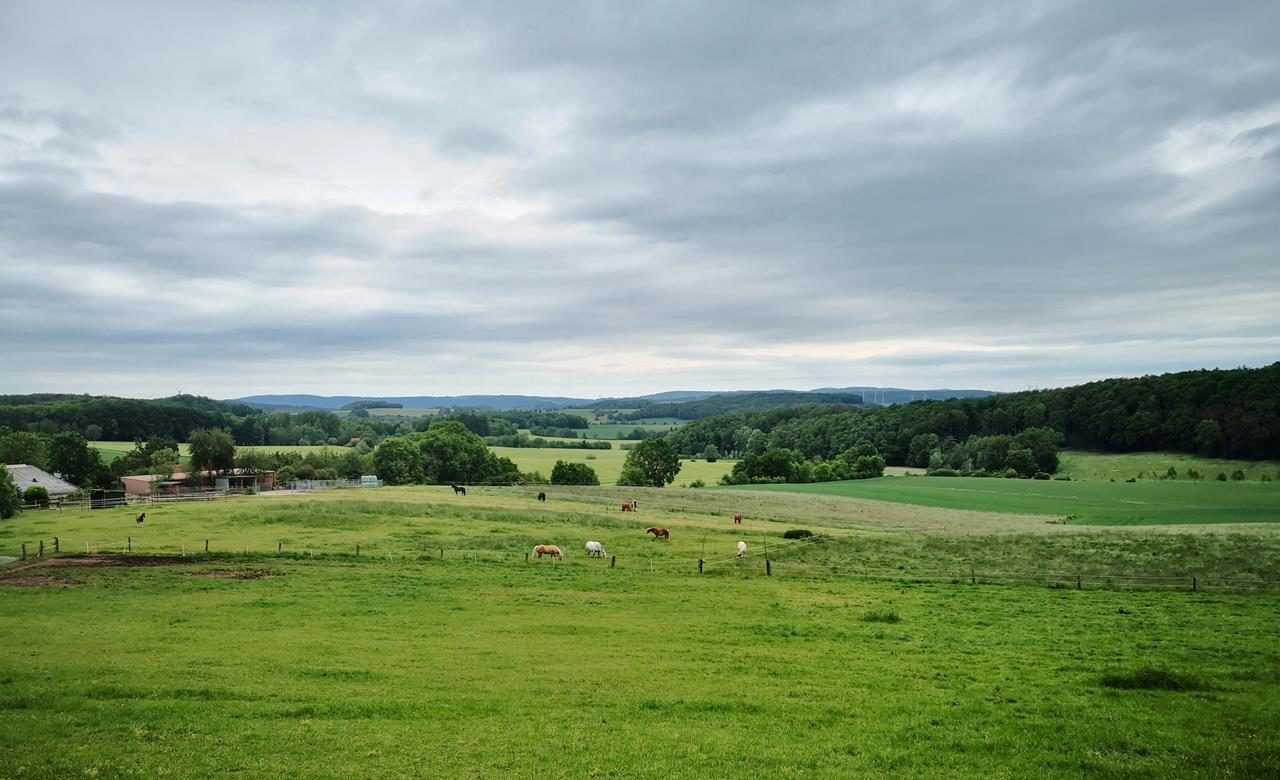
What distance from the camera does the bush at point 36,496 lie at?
67.6 meters

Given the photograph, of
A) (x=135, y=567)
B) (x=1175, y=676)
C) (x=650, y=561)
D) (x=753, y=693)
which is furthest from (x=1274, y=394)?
(x=135, y=567)

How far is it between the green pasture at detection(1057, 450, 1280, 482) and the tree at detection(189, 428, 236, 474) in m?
126

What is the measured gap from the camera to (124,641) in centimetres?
2170

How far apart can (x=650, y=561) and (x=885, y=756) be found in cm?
2942

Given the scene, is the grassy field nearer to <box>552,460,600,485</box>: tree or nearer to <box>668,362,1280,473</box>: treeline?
<box>552,460,600,485</box>: tree

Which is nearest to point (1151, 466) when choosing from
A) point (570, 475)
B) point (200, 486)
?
point (570, 475)

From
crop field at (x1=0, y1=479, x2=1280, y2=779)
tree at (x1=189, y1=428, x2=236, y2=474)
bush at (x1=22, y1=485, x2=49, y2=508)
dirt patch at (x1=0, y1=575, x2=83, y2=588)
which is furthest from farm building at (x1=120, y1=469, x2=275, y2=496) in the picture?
crop field at (x1=0, y1=479, x2=1280, y2=779)

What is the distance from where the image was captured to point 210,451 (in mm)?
94688

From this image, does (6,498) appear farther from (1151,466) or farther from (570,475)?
(1151,466)

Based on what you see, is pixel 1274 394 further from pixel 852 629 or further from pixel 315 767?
pixel 315 767

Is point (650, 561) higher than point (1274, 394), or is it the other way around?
point (1274, 394)

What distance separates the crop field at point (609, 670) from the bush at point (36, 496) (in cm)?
3527

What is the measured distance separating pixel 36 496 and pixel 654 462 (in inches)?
3464

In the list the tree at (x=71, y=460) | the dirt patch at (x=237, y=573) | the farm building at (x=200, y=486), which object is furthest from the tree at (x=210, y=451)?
the dirt patch at (x=237, y=573)
